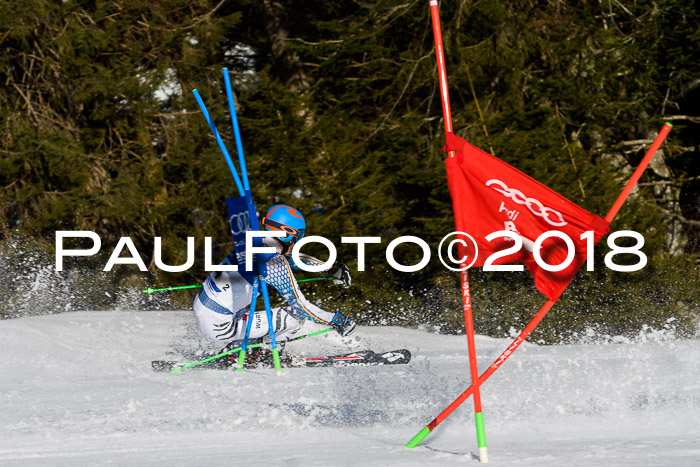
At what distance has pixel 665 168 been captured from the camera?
1452 centimetres

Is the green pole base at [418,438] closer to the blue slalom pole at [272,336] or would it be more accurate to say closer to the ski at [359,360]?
the blue slalom pole at [272,336]

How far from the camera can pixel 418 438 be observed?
4.22 meters

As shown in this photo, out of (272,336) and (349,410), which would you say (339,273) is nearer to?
(272,336)

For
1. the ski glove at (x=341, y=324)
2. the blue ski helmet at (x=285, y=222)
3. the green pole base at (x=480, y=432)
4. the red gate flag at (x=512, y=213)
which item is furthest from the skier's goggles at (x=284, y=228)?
the green pole base at (x=480, y=432)

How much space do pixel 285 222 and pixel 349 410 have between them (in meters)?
2.02

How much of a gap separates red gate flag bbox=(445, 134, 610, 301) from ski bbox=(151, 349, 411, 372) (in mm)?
2949

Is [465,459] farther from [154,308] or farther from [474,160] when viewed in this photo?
[154,308]

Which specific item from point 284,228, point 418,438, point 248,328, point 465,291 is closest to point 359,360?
point 248,328

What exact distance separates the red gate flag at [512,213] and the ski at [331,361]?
2.95 meters

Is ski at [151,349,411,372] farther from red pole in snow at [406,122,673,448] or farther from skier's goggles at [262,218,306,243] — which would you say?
red pole in snow at [406,122,673,448]

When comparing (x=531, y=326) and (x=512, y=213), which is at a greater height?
(x=512, y=213)

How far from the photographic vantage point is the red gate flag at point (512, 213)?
13.5 ft

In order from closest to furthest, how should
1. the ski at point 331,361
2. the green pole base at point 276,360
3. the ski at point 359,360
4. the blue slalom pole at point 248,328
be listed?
the green pole base at point 276,360 < the blue slalom pole at point 248,328 < the ski at point 331,361 < the ski at point 359,360

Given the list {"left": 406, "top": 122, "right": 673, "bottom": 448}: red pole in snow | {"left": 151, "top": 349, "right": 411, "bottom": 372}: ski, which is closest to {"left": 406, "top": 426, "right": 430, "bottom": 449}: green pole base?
{"left": 406, "top": 122, "right": 673, "bottom": 448}: red pole in snow
